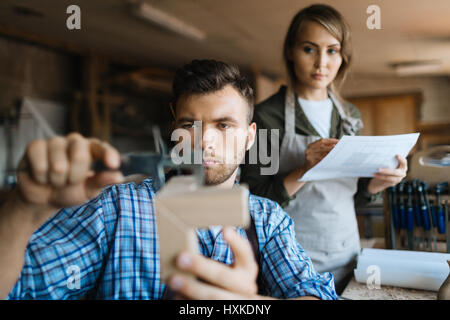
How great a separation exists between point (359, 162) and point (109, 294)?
2.23ft

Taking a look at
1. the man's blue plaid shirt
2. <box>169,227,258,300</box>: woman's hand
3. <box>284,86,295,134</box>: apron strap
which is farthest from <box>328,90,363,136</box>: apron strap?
<box>169,227,258,300</box>: woman's hand

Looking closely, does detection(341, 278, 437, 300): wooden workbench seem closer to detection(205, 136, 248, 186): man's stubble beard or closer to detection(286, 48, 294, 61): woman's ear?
detection(205, 136, 248, 186): man's stubble beard

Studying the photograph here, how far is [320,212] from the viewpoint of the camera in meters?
1.19

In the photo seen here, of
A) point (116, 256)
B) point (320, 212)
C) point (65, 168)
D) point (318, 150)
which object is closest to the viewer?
point (65, 168)

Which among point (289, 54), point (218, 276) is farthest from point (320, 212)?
point (218, 276)

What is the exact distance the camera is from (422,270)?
0.94 metres

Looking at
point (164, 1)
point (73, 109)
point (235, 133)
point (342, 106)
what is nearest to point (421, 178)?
point (342, 106)

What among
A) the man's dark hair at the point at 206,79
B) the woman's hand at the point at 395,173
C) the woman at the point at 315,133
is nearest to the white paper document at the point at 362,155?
the woman's hand at the point at 395,173

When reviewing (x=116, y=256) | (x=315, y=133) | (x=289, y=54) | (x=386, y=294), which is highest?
(x=289, y=54)

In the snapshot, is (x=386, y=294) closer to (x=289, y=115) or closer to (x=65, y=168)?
(x=289, y=115)

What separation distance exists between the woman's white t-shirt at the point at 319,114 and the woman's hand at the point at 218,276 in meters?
0.80

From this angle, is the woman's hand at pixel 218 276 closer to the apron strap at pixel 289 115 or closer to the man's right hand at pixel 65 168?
the man's right hand at pixel 65 168

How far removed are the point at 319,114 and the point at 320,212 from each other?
33 cm
